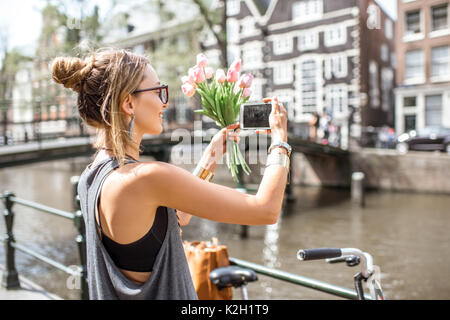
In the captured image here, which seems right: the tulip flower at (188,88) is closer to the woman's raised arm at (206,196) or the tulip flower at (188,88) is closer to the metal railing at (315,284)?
the woman's raised arm at (206,196)

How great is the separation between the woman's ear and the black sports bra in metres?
0.27

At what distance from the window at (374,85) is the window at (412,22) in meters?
3.16

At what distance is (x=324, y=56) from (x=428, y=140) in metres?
8.93

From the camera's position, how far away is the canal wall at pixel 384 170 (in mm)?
15594

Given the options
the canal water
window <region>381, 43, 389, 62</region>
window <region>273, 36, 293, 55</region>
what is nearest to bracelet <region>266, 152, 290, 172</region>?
the canal water

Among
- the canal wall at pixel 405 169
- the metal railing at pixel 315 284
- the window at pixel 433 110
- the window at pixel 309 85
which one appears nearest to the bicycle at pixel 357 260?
the metal railing at pixel 315 284

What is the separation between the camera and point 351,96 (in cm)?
2400

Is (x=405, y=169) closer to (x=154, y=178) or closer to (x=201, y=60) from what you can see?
(x=201, y=60)

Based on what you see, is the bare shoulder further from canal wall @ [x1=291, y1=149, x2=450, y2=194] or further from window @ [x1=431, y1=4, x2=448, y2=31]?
window @ [x1=431, y1=4, x2=448, y2=31]

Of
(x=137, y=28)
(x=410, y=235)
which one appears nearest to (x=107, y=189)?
(x=410, y=235)

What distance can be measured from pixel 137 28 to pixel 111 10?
20.2 metres

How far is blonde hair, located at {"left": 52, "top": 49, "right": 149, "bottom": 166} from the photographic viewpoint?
45.7 inches

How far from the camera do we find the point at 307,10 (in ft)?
84.3
